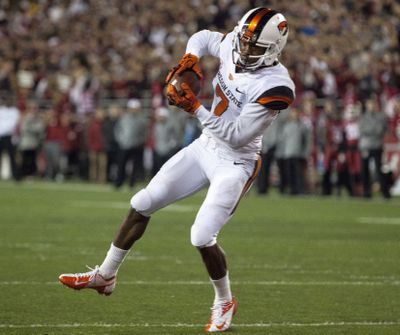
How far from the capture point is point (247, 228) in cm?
1237

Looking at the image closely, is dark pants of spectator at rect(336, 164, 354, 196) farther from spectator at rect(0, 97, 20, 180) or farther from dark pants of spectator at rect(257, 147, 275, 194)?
spectator at rect(0, 97, 20, 180)

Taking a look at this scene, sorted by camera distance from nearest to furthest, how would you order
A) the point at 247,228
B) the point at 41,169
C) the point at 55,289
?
1. the point at 55,289
2. the point at 247,228
3. the point at 41,169

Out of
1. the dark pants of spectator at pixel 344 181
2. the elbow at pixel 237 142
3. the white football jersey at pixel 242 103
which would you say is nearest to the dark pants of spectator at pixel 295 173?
the dark pants of spectator at pixel 344 181

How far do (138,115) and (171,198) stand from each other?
592 inches

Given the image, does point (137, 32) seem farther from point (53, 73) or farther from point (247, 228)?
point (247, 228)

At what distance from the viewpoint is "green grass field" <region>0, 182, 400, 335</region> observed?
604cm

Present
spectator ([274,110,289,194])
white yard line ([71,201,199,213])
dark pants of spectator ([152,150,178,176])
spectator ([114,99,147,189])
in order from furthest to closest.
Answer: spectator ([114,99,147,189]) → dark pants of spectator ([152,150,178,176]) → spectator ([274,110,289,194]) → white yard line ([71,201,199,213])

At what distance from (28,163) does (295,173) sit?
22.9 ft

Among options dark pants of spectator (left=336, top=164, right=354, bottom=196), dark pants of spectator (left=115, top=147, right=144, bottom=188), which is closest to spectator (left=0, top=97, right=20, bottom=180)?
dark pants of spectator (left=115, top=147, right=144, bottom=188)

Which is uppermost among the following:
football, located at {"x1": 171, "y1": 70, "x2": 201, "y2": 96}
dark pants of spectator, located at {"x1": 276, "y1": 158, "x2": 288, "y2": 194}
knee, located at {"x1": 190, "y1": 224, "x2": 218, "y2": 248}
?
football, located at {"x1": 171, "y1": 70, "x2": 201, "y2": 96}

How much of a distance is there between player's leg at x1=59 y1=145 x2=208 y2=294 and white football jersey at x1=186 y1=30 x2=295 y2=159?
0.75ft

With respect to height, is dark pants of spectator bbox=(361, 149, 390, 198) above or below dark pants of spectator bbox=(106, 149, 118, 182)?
above

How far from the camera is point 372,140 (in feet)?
58.3

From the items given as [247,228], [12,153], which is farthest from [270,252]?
[12,153]
